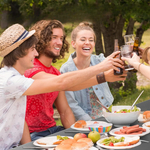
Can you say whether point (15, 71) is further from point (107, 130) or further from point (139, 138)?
point (139, 138)

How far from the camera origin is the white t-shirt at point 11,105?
284 cm

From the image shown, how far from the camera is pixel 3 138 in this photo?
9.57 feet

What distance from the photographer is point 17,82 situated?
2840 mm

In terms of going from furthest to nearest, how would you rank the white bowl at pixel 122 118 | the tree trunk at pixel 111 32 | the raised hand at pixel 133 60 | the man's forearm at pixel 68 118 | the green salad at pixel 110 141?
the tree trunk at pixel 111 32, the man's forearm at pixel 68 118, the raised hand at pixel 133 60, the white bowl at pixel 122 118, the green salad at pixel 110 141

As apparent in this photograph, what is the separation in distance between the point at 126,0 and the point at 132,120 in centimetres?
610

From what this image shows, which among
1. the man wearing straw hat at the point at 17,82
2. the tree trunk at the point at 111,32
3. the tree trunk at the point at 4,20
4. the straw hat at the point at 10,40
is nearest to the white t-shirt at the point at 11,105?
the man wearing straw hat at the point at 17,82

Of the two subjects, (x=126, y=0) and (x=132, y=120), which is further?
(x=126, y=0)

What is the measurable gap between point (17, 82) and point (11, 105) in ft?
0.94

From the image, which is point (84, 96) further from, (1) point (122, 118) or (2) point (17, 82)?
(2) point (17, 82)

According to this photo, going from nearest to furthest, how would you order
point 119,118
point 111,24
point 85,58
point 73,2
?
1. point 119,118
2. point 85,58
3. point 73,2
4. point 111,24

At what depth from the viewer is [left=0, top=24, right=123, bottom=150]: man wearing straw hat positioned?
2.87 meters

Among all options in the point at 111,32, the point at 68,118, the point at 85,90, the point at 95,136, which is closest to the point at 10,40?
the point at 95,136

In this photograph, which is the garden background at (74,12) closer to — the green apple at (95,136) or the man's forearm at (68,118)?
the man's forearm at (68,118)

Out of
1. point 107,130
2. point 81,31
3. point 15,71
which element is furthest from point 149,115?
point 81,31
